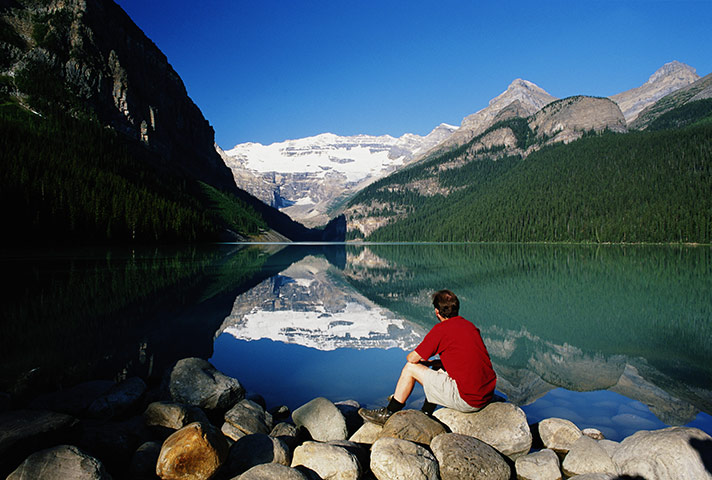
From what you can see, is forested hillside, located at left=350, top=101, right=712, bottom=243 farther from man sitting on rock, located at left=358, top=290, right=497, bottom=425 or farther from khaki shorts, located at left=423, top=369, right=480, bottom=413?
khaki shorts, located at left=423, top=369, right=480, bottom=413

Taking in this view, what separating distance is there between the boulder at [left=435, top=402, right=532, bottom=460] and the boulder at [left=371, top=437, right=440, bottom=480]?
1.35 metres

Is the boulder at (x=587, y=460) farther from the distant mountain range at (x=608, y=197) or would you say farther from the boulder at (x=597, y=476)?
the distant mountain range at (x=608, y=197)

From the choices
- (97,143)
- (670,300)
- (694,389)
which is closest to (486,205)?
(97,143)

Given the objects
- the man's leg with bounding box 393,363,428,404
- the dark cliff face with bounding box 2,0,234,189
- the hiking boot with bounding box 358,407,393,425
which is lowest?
the hiking boot with bounding box 358,407,393,425

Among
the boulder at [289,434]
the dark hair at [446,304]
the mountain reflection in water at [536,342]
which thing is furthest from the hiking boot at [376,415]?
the dark hair at [446,304]

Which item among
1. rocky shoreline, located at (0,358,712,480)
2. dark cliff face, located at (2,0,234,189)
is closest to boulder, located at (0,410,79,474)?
rocky shoreline, located at (0,358,712,480)

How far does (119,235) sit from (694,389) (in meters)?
79.0

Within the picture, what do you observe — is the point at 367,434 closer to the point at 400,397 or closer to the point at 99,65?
the point at 400,397

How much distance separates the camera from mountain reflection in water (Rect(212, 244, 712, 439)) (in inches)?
351

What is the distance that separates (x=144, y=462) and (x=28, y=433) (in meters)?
1.52

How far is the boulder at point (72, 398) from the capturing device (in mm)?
7352

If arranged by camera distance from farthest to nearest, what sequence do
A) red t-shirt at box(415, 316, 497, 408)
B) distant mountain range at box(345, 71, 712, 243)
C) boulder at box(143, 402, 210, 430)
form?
distant mountain range at box(345, 71, 712, 243) < boulder at box(143, 402, 210, 430) < red t-shirt at box(415, 316, 497, 408)

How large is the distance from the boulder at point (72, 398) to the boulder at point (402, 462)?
5.82 m

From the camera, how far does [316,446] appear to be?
5.83 meters
